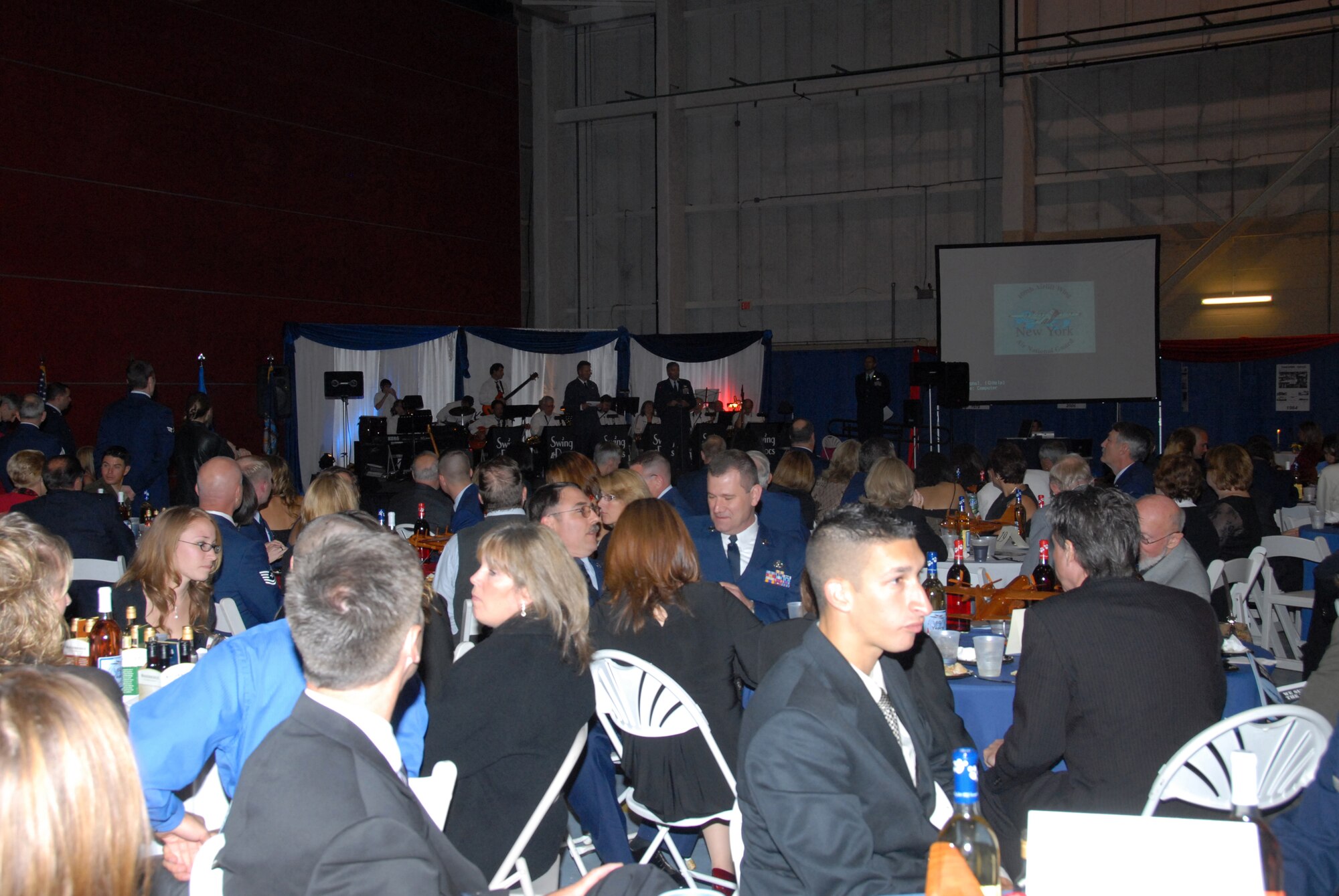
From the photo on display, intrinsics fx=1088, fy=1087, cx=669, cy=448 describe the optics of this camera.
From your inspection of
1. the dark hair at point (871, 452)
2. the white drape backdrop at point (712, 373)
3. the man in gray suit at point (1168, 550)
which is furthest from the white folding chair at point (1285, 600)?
the white drape backdrop at point (712, 373)

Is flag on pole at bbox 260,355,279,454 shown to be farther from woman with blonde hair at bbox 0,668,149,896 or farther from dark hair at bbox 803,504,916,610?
Result: woman with blonde hair at bbox 0,668,149,896

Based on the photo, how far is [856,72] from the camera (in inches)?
650

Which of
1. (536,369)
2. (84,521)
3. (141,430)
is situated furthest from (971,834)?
(536,369)

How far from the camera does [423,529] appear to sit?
21.3 feet

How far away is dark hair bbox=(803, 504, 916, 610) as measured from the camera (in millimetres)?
2072

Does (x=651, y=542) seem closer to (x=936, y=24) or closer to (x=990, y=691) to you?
(x=990, y=691)

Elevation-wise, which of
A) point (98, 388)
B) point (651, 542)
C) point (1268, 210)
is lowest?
point (651, 542)

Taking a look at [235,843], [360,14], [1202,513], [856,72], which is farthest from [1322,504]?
[360,14]

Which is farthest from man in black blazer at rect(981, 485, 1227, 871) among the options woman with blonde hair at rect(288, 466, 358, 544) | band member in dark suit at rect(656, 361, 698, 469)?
band member in dark suit at rect(656, 361, 698, 469)

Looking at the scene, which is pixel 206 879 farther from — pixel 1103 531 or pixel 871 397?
pixel 871 397

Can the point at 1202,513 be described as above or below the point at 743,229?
below

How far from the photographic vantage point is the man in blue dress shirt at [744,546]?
4.41 m

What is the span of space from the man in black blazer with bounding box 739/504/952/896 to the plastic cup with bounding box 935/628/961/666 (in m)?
1.46

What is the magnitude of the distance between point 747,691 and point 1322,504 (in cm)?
535
